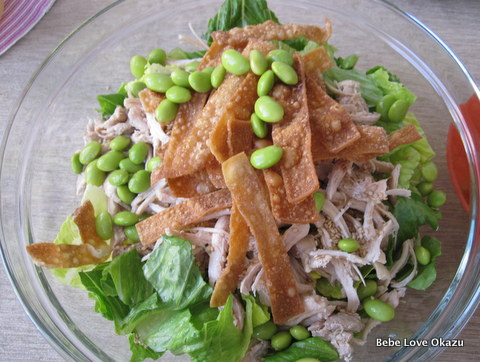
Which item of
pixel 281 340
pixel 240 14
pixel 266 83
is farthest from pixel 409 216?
pixel 240 14

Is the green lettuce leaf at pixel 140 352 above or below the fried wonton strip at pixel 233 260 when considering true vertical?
below

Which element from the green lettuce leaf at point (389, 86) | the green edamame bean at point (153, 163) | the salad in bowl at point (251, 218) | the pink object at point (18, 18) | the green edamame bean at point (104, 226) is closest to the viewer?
the salad in bowl at point (251, 218)

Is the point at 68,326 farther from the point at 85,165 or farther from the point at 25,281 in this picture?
the point at 85,165

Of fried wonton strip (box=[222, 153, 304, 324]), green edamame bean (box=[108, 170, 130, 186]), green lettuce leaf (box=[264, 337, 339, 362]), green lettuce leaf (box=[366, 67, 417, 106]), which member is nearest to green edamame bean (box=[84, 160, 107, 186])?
green edamame bean (box=[108, 170, 130, 186])

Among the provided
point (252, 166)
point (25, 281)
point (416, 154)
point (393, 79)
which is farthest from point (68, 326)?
point (393, 79)

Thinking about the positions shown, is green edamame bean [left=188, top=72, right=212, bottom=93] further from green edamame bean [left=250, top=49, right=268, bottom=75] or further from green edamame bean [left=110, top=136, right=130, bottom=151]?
green edamame bean [left=110, top=136, right=130, bottom=151]

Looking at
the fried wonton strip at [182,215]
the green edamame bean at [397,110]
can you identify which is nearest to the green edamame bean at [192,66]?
the fried wonton strip at [182,215]

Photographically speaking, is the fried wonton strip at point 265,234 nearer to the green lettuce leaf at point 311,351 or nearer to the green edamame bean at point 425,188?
the green lettuce leaf at point 311,351
